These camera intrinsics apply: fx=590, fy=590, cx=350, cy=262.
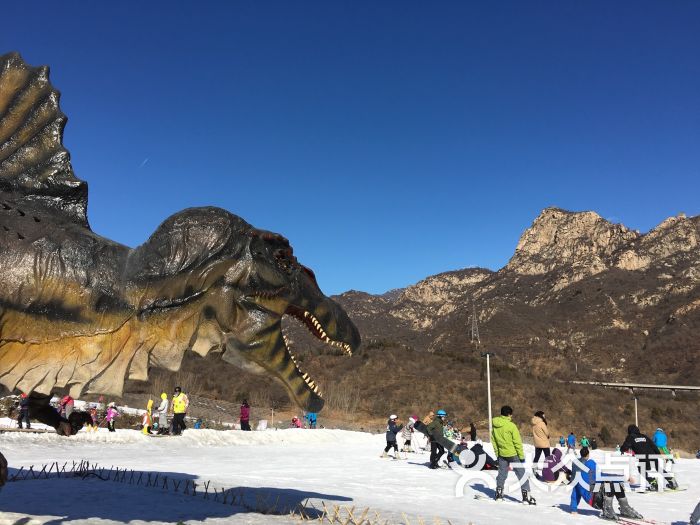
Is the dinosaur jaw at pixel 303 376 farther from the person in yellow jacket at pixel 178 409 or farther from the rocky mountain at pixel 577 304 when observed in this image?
the rocky mountain at pixel 577 304

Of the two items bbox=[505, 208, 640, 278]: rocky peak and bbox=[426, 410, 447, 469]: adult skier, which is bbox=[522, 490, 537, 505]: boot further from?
bbox=[505, 208, 640, 278]: rocky peak

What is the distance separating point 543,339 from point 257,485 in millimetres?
63981

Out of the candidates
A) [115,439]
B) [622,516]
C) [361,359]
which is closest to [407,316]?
[361,359]

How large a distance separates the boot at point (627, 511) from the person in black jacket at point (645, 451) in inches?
73.8

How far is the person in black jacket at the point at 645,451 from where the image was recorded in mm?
10047

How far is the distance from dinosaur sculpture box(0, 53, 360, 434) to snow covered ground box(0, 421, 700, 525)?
315cm

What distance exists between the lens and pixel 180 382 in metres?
33.5

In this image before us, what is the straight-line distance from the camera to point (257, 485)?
9555 mm

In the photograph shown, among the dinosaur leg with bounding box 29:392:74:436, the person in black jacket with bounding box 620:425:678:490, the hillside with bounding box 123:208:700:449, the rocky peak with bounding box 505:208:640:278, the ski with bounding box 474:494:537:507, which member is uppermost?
the rocky peak with bounding box 505:208:640:278

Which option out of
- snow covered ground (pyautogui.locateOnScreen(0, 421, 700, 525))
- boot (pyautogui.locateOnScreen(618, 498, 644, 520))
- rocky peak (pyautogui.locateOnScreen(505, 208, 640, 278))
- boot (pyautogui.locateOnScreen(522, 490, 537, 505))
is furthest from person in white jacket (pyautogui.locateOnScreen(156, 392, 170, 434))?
rocky peak (pyautogui.locateOnScreen(505, 208, 640, 278))

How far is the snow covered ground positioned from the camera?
662 cm

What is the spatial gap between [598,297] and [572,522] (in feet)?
241

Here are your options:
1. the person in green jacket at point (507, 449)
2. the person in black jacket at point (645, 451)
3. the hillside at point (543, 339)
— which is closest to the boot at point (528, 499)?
the person in green jacket at point (507, 449)

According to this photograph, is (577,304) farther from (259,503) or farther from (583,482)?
(259,503)
